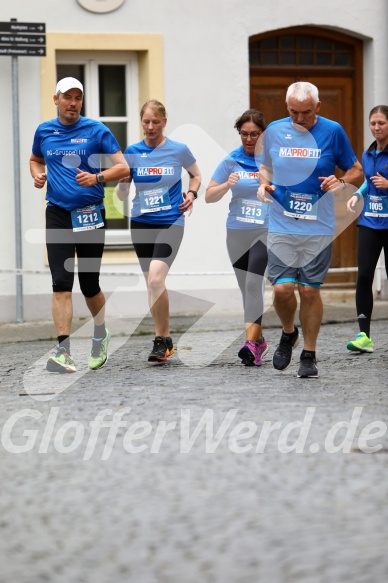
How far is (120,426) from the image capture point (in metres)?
6.61

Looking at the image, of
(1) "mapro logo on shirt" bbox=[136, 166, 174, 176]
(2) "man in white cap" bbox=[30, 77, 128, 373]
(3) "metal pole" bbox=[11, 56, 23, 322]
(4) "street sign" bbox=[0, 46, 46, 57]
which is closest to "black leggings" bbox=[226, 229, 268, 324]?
(1) "mapro logo on shirt" bbox=[136, 166, 174, 176]

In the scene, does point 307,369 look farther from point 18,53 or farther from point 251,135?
point 18,53

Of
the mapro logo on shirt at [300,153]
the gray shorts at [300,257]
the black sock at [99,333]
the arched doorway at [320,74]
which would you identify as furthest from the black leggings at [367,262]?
the arched doorway at [320,74]

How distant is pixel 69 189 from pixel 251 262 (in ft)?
4.67

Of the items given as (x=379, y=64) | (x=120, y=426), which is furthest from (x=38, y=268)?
(x=120, y=426)

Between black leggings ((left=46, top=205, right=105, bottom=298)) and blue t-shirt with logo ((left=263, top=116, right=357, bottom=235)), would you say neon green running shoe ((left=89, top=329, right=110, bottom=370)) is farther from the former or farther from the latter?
blue t-shirt with logo ((left=263, top=116, right=357, bottom=235))

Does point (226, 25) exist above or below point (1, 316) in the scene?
above

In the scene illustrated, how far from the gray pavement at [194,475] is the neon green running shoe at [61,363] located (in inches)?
4.4

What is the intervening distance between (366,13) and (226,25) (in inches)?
67.1

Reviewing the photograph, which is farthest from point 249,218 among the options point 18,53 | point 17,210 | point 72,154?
point 18,53

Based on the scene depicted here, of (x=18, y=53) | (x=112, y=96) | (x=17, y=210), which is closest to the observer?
(x=18, y=53)

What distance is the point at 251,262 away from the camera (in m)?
9.50

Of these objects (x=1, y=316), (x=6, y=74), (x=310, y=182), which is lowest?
(x=1, y=316)

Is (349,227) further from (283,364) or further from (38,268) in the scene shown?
(283,364)
